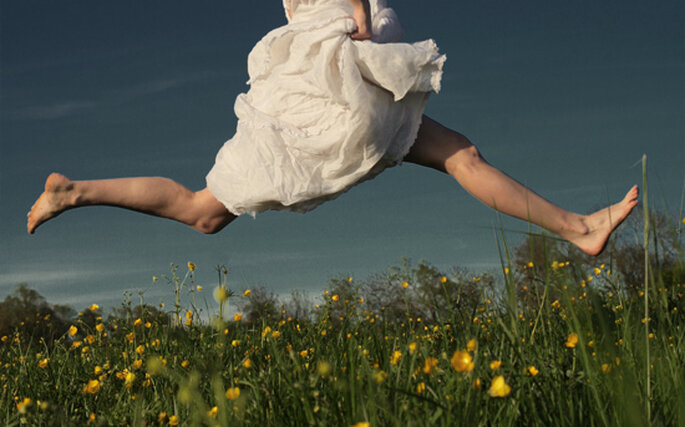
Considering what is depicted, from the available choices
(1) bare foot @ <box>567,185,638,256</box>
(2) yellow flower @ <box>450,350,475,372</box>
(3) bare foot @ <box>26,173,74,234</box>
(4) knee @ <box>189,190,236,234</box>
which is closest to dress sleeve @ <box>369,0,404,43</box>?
(4) knee @ <box>189,190,236,234</box>

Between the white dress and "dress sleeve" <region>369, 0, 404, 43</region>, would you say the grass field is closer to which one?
the white dress

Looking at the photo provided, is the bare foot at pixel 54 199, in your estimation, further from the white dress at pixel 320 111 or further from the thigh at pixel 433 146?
the thigh at pixel 433 146

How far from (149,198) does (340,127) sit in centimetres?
124

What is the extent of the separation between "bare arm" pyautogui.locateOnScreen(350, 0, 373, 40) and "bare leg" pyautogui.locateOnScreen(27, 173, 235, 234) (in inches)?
48.5

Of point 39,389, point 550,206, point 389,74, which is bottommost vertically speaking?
point 39,389

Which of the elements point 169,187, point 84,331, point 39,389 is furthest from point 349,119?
point 84,331

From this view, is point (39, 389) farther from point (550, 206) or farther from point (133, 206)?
point (550, 206)

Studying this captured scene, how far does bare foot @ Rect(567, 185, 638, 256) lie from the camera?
3.51 meters

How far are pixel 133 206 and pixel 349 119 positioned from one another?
1420 mm

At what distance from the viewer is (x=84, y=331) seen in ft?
13.5

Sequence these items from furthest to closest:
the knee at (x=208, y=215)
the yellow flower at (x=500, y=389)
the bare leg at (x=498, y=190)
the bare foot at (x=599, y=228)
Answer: the knee at (x=208, y=215) < the bare foot at (x=599, y=228) < the bare leg at (x=498, y=190) < the yellow flower at (x=500, y=389)

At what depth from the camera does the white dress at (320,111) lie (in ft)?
10.3

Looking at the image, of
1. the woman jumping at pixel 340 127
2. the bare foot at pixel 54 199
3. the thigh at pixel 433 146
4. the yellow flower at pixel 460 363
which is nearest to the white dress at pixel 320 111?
the woman jumping at pixel 340 127

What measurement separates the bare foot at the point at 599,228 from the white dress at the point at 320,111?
112cm
